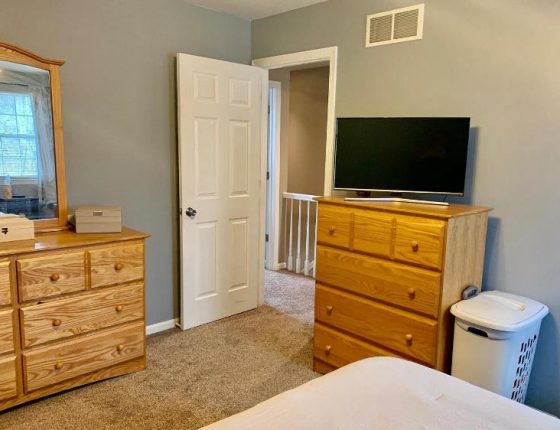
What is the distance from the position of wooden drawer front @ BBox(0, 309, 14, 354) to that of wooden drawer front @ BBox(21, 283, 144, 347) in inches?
2.2

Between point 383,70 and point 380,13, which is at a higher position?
point 380,13

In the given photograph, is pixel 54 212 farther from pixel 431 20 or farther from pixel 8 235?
pixel 431 20

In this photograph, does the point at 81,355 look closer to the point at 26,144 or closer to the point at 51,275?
the point at 51,275

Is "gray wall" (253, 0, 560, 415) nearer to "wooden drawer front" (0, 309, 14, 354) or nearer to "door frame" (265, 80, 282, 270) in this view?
"door frame" (265, 80, 282, 270)

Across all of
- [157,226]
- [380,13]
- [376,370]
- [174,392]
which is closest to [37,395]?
[174,392]

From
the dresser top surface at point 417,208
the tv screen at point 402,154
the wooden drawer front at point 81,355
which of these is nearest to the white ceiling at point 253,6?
the tv screen at point 402,154

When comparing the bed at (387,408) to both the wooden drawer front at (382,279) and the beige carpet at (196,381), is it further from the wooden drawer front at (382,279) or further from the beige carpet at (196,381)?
the beige carpet at (196,381)

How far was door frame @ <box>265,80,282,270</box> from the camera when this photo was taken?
485 centimetres

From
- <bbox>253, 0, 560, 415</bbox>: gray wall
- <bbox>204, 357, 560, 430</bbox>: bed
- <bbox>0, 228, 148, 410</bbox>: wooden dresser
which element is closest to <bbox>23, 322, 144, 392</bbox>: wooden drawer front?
<bbox>0, 228, 148, 410</bbox>: wooden dresser

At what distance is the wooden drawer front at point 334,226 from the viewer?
2492 millimetres

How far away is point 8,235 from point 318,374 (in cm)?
197

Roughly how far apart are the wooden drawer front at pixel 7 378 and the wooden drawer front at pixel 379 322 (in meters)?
1.69

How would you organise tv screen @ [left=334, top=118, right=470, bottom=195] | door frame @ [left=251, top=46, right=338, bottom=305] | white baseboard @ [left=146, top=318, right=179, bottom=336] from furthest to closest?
white baseboard @ [left=146, top=318, right=179, bottom=336], door frame @ [left=251, top=46, right=338, bottom=305], tv screen @ [left=334, top=118, right=470, bottom=195]

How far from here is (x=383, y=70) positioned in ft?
9.41
